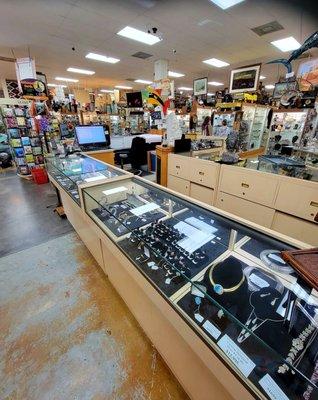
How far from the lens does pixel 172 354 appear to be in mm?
1268

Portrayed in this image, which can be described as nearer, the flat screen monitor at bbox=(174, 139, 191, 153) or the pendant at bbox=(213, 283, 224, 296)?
the pendant at bbox=(213, 283, 224, 296)

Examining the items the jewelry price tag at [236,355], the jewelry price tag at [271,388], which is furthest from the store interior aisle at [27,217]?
the jewelry price tag at [271,388]

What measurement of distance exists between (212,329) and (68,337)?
4.50 ft

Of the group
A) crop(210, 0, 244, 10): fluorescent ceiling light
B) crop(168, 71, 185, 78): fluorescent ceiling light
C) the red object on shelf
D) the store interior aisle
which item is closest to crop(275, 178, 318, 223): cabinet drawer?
the store interior aisle

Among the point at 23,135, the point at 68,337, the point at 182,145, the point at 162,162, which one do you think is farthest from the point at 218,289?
the point at 23,135

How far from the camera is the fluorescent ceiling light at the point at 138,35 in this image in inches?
176

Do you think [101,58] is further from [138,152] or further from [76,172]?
[76,172]

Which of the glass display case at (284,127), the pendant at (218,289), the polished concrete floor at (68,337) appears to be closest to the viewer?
the pendant at (218,289)

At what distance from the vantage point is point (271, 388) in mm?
704

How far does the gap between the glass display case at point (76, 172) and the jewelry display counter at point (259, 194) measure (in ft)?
5.11

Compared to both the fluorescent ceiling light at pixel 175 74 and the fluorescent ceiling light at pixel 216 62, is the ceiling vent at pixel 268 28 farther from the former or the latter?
the fluorescent ceiling light at pixel 175 74

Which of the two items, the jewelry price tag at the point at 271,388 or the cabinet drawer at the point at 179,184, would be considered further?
the cabinet drawer at the point at 179,184

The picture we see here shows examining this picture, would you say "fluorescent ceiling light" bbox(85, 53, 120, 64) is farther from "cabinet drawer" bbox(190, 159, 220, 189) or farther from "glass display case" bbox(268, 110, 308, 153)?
"glass display case" bbox(268, 110, 308, 153)

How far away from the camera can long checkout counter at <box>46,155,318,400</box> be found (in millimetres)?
770
